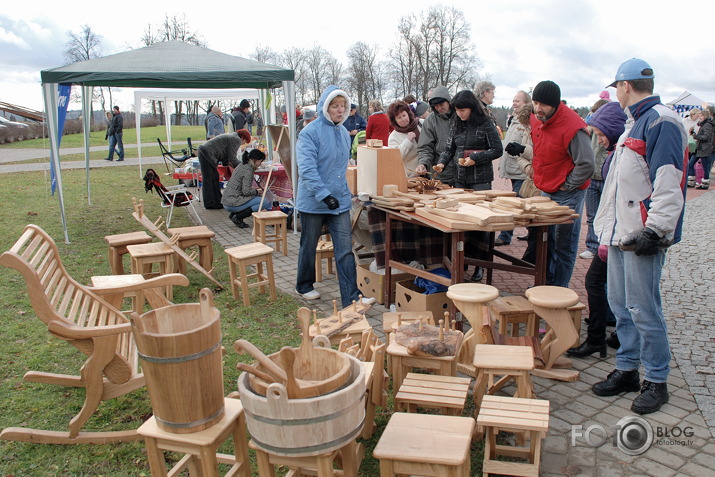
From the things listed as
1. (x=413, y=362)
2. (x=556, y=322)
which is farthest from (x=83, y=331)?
(x=556, y=322)

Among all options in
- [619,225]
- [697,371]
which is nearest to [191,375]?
[619,225]

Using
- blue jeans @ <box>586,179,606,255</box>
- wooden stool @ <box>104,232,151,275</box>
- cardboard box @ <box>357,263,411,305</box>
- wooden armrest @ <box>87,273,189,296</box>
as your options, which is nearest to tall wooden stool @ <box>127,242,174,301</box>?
wooden stool @ <box>104,232,151,275</box>

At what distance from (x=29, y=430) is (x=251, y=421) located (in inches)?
75.9

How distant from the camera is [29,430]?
129 inches

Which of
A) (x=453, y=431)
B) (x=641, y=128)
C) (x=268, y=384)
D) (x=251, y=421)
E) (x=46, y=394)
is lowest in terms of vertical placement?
(x=46, y=394)

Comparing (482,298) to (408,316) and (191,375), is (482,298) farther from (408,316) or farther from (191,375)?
(191,375)

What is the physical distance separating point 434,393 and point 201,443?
4.27 ft

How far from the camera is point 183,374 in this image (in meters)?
2.29

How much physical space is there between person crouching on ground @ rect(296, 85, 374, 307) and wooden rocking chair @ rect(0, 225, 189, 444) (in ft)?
6.27

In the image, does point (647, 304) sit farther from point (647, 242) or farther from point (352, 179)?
point (352, 179)

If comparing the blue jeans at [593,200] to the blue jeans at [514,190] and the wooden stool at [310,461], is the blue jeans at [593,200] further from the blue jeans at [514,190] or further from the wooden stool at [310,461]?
the wooden stool at [310,461]

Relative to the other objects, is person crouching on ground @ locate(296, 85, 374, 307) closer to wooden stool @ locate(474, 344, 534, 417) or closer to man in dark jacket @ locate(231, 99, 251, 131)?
wooden stool @ locate(474, 344, 534, 417)

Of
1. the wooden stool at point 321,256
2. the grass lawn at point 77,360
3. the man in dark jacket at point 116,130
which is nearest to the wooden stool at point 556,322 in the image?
the grass lawn at point 77,360

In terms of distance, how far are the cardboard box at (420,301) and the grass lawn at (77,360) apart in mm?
1024
